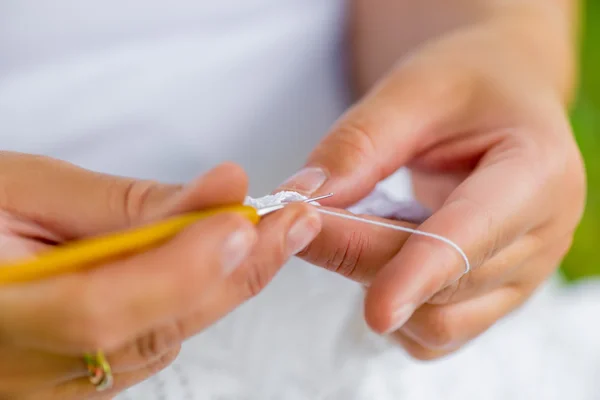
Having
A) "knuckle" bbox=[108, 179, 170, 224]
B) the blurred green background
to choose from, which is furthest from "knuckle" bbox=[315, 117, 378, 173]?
the blurred green background

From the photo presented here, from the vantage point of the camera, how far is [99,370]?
41 centimetres

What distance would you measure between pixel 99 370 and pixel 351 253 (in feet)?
0.77

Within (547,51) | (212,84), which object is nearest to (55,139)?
(212,84)

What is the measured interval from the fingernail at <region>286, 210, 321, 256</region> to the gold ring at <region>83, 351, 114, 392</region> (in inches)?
5.8

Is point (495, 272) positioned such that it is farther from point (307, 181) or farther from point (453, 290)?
point (307, 181)

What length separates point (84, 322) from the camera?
332 millimetres

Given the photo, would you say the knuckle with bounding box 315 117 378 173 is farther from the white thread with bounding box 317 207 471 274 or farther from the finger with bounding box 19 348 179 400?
the finger with bounding box 19 348 179 400

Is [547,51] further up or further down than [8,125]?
further down

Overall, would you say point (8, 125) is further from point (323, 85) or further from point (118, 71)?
point (323, 85)

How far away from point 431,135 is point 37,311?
18.3 inches

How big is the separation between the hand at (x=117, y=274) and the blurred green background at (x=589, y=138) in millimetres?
1010

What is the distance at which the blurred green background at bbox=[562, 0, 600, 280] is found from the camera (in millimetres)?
1249

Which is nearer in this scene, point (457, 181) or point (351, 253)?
point (351, 253)

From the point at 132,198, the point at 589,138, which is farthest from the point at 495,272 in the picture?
the point at 589,138
